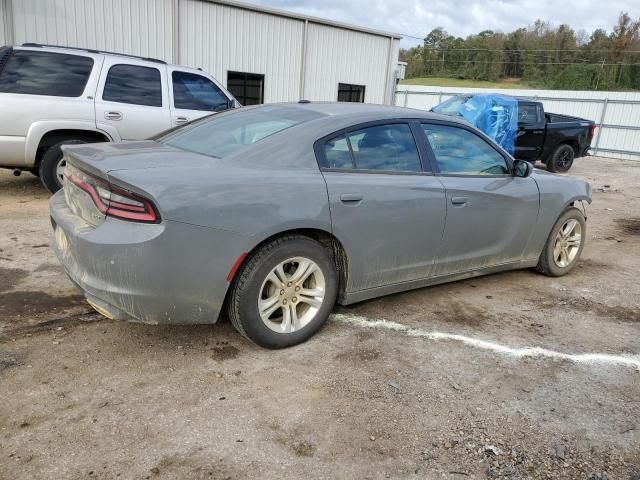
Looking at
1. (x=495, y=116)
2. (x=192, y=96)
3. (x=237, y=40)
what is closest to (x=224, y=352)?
(x=192, y=96)

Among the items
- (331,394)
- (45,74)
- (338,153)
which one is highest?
(45,74)

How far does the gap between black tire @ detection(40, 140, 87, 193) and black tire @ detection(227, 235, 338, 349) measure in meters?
4.47

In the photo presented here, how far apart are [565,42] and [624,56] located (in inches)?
305

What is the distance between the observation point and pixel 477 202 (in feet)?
Answer: 13.5

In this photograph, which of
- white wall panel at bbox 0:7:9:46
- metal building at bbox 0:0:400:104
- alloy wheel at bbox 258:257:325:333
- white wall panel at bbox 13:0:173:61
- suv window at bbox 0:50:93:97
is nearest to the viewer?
alloy wheel at bbox 258:257:325:333

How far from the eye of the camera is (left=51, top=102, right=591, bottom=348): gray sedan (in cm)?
284

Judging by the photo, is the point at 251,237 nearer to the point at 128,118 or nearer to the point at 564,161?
the point at 128,118

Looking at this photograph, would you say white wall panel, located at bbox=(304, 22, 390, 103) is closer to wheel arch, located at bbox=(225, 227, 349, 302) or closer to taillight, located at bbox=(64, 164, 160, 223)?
wheel arch, located at bbox=(225, 227, 349, 302)

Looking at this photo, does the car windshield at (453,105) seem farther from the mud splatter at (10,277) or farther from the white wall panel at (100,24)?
the mud splatter at (10,277)

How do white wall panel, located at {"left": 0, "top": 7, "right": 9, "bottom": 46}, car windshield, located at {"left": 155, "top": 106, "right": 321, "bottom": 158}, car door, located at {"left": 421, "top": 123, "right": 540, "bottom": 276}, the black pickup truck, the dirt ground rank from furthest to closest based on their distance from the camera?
the black pickup truck → white wall panel, located at {"left": 0, "top": 7, "right": 9, "bottom": 46} → car door, located at {"left": 421, "top": 123, "right": 540, "bottom": 276} → car windshield, located at {"left": 155, "top": 106, "right": 321, "bottom": 158} → the dirt ground

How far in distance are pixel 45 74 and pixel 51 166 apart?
1.11m

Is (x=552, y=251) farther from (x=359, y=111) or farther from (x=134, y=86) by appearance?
(x=134, y=86)

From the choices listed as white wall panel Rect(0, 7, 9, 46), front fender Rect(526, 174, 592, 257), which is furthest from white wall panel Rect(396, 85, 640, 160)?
front fender Rect(526, 174, 592, 257)

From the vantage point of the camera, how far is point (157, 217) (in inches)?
109
